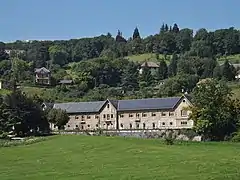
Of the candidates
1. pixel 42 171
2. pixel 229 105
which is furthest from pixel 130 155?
pixel 229 105

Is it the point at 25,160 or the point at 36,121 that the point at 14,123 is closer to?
the point at 36,121

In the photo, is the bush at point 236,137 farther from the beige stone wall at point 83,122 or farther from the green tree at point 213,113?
the beige stone wall at point 83,122

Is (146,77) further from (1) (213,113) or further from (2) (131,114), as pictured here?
(1) (213,113)

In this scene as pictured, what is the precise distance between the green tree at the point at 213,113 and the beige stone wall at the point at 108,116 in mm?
33021

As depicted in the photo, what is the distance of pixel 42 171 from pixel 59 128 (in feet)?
245

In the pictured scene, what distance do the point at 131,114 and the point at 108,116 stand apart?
18.7ft

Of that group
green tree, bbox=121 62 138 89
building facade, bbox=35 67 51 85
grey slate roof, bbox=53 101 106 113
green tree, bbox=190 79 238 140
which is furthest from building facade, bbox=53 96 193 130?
building facade, bbox=35 67 51 85

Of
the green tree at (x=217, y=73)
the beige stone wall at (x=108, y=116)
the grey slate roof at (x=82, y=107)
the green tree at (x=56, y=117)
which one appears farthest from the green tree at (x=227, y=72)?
the green tree at (x=56, y=117)

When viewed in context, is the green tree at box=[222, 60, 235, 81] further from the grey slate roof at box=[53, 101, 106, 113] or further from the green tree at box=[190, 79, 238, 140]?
the green tree at box=[190, 79, 238, 140]

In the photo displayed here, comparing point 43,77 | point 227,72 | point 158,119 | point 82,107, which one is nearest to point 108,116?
point 82,107

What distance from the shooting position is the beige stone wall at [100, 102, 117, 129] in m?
112

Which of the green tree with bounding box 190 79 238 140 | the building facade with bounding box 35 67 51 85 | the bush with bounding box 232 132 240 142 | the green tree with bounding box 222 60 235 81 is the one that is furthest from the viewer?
the building facade with bounding box 35 67 51 85

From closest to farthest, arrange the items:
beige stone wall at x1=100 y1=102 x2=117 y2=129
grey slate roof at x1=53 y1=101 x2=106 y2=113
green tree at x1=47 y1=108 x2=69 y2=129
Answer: green tree at x1=47 y1=108 x2=69 y2=129 < beige stone wall at x1=100 y1=102 x2=117 y2=129 < grey slate roof at x1=53 y1=101 x2=106 y2=113

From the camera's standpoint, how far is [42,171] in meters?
36.3
